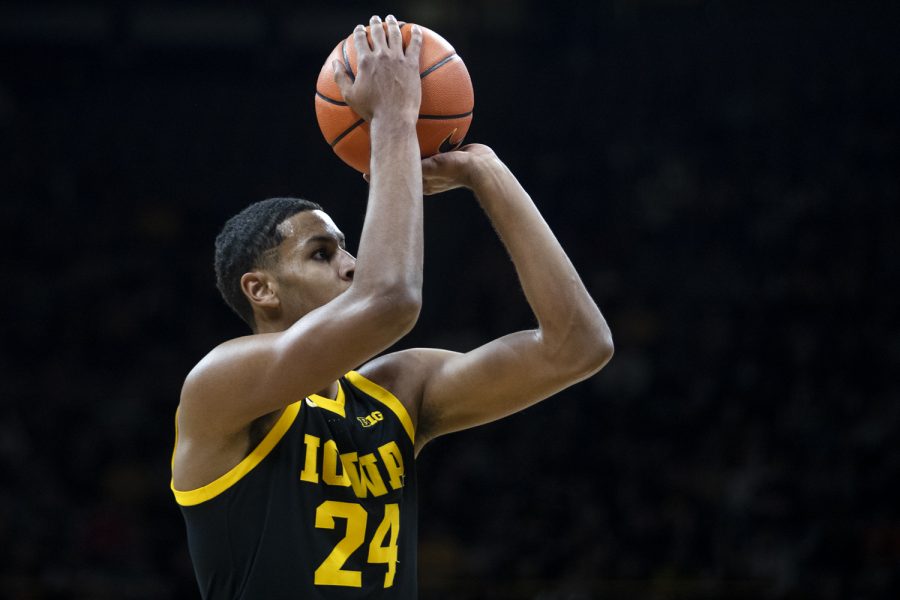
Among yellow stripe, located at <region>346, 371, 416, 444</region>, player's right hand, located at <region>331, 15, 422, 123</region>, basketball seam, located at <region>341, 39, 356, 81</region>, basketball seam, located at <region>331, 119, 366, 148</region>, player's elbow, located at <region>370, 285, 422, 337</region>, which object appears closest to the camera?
player's elbow, located at <region>370, 285, 422, 337</region>

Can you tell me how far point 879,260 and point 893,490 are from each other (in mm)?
2903

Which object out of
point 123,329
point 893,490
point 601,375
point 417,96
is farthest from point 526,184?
point 417,96

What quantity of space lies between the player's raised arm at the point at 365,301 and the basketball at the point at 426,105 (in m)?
0.09

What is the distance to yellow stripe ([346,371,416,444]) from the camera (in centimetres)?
316

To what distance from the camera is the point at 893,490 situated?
8.44 meters

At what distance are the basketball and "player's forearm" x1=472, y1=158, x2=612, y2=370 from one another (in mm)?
165

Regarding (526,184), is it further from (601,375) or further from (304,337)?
(304,337)

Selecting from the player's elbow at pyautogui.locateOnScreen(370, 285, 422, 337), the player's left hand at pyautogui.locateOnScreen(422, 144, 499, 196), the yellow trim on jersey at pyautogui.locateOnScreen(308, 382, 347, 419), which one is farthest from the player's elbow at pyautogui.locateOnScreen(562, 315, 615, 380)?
the player's elbow at pyautogui.locateOnScreen(370, 285, 422, 337)

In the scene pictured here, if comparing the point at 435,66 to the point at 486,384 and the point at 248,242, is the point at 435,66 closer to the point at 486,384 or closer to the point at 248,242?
the point at 248,242

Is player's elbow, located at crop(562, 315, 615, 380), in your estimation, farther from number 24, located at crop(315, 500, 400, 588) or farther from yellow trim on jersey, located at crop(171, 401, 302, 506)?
yellow trim on jersey, located at crop(171, 401, 302, 506)

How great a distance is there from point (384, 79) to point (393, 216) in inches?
15.2

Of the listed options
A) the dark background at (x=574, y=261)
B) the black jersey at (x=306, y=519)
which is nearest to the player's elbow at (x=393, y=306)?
the black jersey at (x=306, y=519)

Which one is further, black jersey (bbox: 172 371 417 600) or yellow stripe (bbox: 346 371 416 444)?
yellow stripe (bbox: 346 371 416 444)

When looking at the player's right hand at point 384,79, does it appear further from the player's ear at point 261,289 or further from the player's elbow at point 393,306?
the player's ear at point 261,289
